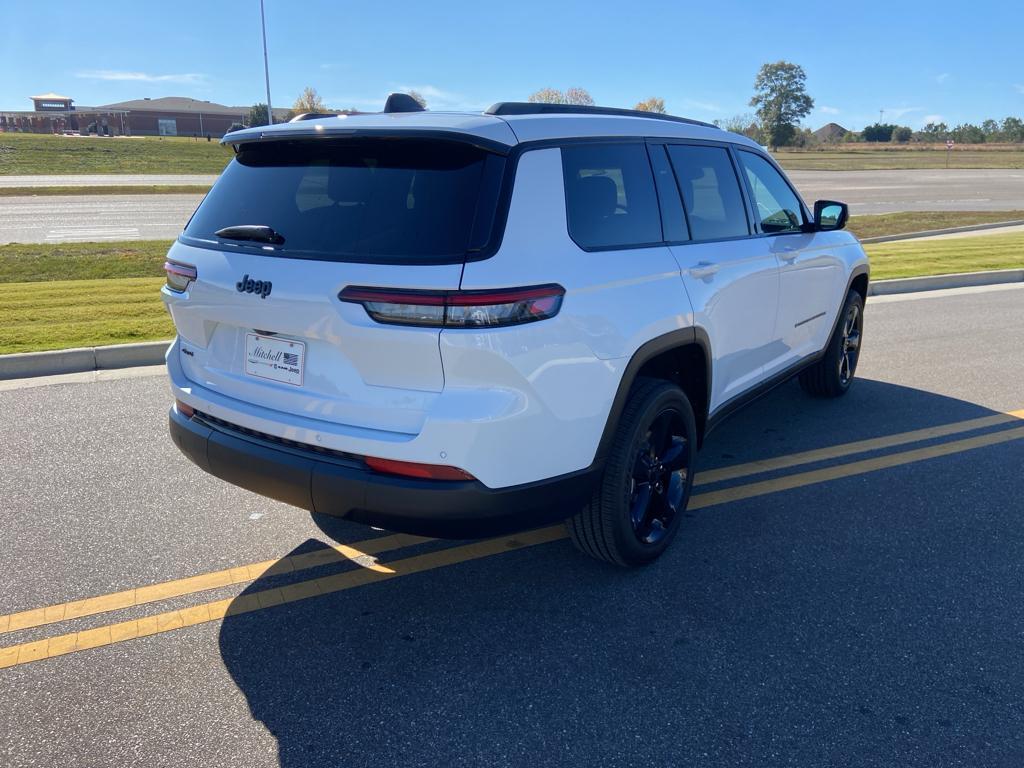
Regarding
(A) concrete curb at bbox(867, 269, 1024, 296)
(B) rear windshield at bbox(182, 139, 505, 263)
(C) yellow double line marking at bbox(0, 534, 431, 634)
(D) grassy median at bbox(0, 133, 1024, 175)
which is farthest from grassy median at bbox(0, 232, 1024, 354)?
(D) grassy median at bbox(0, 133, 1024, 175)

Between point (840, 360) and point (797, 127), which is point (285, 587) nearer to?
point (840, 360)

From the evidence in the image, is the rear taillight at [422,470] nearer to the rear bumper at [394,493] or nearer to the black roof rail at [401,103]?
the rear bumper at [394,493]

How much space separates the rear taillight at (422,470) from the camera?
2.82 meters

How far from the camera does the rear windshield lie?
9.29 ft

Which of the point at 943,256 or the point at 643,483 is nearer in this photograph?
the point at 643,483

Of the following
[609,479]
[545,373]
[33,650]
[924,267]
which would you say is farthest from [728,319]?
[924,267]

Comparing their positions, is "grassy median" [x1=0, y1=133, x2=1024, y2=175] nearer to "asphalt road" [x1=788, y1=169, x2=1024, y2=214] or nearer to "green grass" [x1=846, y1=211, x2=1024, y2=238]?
"asphalt road" [x1=788, y1=169, x2=1024, y2=214]

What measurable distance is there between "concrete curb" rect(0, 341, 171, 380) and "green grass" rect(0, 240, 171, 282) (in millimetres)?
4558

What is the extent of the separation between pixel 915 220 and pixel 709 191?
18.9 m

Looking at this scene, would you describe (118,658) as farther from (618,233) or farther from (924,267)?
(924,267)

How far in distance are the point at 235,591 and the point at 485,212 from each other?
1953 mm

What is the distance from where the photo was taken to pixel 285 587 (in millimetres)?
3568

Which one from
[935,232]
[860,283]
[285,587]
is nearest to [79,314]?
[285,587]

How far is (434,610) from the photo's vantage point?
3.39 m
